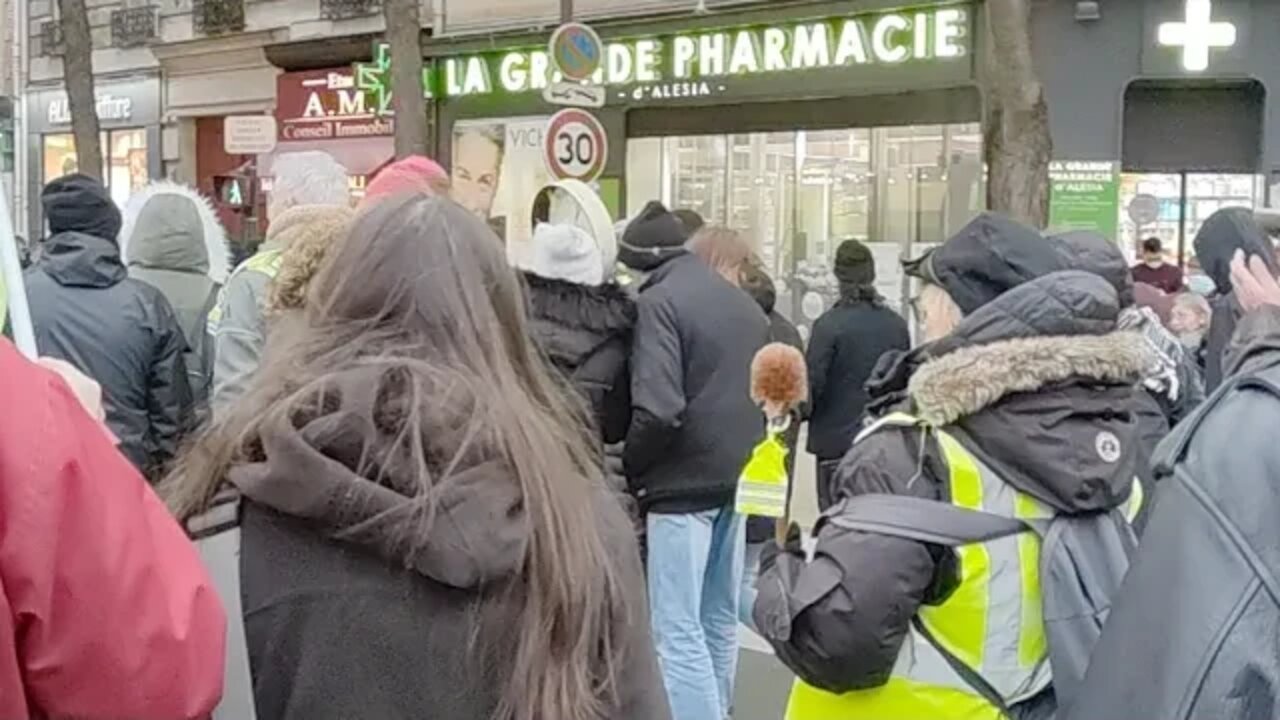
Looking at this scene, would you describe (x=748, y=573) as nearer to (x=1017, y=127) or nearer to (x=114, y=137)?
(x=1017, y=127)

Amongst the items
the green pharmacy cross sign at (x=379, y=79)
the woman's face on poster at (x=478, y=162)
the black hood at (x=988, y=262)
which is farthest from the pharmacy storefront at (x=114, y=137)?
the black hood at (x=988, y=262)

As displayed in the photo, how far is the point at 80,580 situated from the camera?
5.50 feet

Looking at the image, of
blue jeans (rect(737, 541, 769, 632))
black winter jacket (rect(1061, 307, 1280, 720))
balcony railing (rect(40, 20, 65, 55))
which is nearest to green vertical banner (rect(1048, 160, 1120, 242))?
blue jeans (rect(737, 541, 769, 632))

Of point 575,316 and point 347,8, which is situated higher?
point 347,8

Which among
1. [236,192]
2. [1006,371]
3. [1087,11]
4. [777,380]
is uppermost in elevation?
[1087,11]

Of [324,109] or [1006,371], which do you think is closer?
[1006,371]

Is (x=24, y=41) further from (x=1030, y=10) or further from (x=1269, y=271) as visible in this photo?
(x=1269, y=271)

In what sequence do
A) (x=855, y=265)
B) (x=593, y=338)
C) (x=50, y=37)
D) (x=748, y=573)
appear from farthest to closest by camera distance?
1. (x=50, y=37)
2. (x=855, y=265)
3. (x=748, y=573)
4. (x=593, y=338)

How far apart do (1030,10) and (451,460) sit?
606 inches

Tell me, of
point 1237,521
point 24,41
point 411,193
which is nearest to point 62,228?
point 411,193

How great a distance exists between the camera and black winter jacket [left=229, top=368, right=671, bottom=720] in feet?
8.06

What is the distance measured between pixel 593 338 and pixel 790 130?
1324 cm

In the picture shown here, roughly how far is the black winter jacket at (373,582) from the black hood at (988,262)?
1584mm

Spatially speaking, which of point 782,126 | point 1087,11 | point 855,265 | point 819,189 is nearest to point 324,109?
point 782,126
